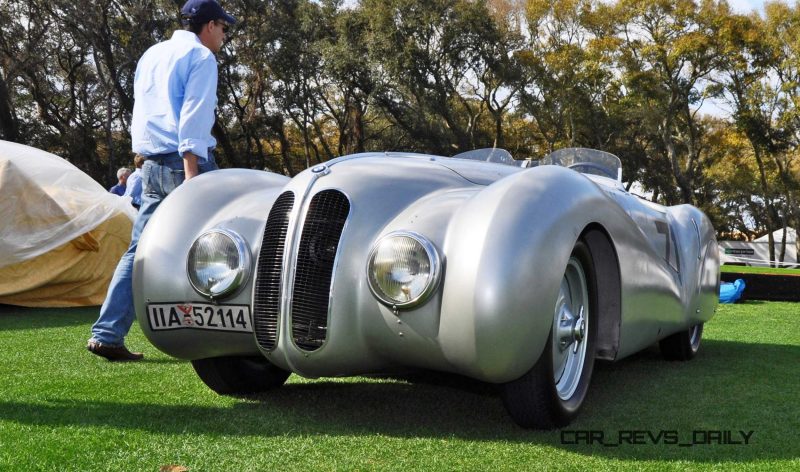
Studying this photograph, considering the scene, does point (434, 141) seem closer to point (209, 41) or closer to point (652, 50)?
point (652, 50)

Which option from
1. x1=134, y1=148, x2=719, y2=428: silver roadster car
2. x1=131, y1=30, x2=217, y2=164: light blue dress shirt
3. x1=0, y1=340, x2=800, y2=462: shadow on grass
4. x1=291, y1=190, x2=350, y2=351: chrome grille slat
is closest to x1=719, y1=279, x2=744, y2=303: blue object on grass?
x1=0, y1=340, x2=800, y2=462: shadow on grass

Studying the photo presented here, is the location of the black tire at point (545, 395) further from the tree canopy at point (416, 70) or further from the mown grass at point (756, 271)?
the tree canopy at point (416, 70)

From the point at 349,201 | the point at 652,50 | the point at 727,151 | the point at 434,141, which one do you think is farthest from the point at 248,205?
the point at 727,151

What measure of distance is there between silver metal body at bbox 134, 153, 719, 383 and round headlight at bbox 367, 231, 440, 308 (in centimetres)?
5

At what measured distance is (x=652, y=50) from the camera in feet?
97.6

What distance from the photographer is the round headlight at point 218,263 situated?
304 centimetres

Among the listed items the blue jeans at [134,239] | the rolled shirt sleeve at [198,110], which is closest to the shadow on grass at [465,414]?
the blue jeans at [134,239]

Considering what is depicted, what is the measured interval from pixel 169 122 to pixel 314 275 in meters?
1.90

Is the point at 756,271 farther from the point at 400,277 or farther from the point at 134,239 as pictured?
the point at 400,277

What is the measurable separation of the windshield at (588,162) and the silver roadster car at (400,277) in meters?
1.69

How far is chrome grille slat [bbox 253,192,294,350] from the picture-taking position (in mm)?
2949

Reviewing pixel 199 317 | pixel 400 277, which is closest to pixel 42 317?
pixel 199 317

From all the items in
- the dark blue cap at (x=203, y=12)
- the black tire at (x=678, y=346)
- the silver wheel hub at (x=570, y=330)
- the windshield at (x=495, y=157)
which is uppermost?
the dark blue cap at (x=203, y=12)

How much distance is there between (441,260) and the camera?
2719 millimetres
